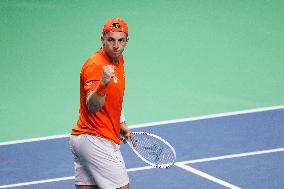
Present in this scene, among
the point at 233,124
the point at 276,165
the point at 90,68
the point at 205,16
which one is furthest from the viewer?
the point at 205,16

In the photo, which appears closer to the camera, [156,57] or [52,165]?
[52,165]

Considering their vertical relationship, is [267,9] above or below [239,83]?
above

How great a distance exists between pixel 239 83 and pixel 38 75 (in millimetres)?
3274

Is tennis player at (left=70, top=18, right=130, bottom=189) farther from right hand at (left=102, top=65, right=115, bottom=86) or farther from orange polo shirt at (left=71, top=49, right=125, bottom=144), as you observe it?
right hand at (left=102, top=65, right=115, bottom=86)

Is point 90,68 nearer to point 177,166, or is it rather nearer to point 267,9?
point 177,166

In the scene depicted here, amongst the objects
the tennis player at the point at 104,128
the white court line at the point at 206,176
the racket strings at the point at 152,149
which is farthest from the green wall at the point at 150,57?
the tennis player at the point at 104,128

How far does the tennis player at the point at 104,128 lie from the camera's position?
28.0ft

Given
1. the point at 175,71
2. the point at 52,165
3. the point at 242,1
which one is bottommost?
the point at 52,165

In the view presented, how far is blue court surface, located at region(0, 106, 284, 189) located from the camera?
1155 cm

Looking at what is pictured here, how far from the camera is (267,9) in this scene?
60.2 feet

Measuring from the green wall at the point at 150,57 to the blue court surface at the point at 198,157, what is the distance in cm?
44

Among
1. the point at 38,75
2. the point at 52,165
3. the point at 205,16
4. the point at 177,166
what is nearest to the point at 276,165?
the point at 177,166

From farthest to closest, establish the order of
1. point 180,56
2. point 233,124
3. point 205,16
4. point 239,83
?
point 205,16, point 180,56, point 239,83, point 233,124

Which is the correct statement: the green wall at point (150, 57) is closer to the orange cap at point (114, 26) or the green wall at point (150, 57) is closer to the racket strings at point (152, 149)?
the racket strings at point (152, 149)
